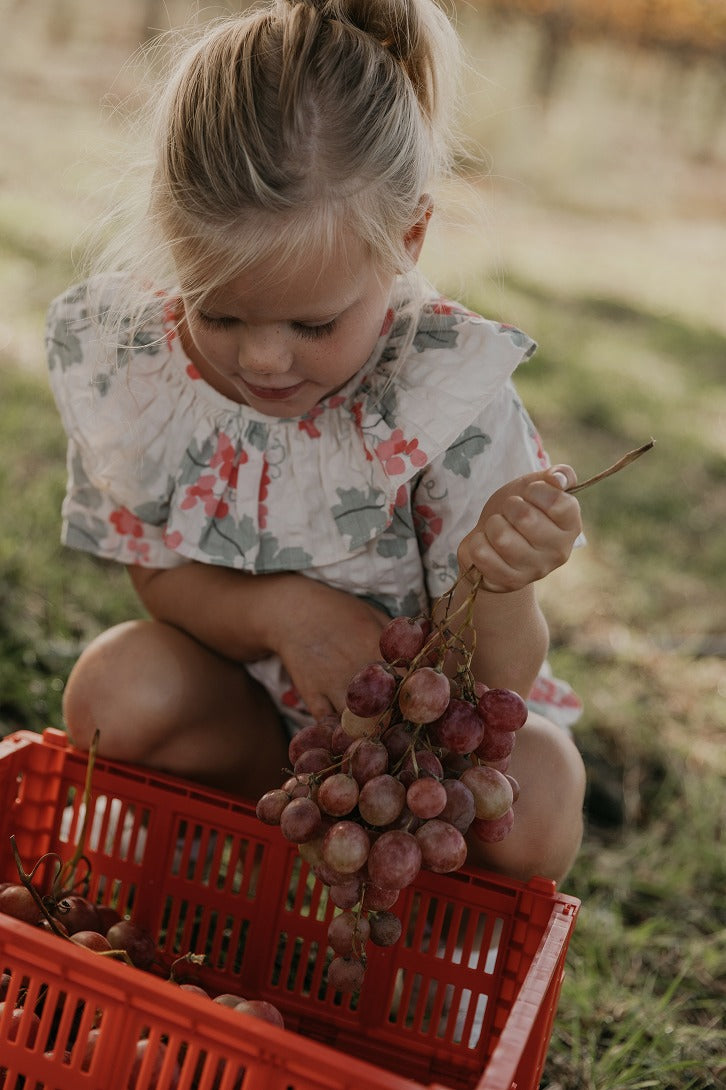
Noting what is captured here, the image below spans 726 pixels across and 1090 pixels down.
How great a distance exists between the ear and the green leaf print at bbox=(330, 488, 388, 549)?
0.98ft

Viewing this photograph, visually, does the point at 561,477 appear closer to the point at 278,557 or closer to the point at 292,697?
the point at 278,557

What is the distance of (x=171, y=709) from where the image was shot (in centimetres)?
163

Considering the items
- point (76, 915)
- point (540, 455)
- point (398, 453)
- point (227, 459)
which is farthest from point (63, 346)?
point (76, 915)

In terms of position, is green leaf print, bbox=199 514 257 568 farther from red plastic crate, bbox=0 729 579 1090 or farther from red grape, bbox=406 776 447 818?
red grape, bbox=406 776 447 818

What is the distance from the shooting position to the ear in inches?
59.1

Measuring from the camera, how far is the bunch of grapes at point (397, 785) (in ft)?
3.77

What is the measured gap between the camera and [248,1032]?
37.7 inches

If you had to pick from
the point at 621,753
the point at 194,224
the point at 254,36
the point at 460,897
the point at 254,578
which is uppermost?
the point at 254,36

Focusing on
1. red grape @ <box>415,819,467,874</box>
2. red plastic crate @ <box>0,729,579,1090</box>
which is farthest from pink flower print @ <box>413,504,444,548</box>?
red grape @ <box>415,819,467,874</box>

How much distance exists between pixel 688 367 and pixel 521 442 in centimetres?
326

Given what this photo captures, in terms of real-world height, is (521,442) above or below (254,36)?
below

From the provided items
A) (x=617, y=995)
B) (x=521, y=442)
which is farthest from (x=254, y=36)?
(x=617, y=995)

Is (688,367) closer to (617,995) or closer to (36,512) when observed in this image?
(36,512)

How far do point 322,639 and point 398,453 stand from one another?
0.83 ft
